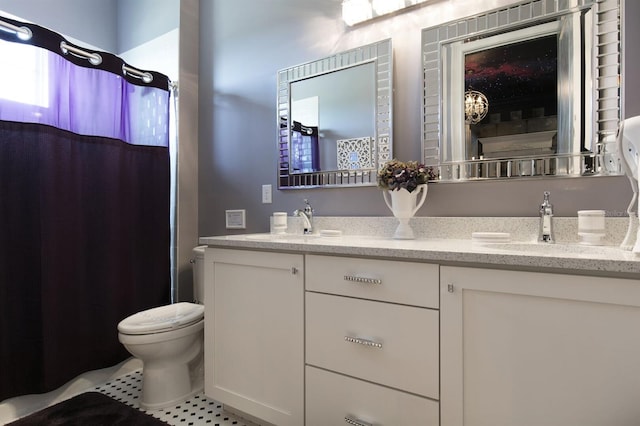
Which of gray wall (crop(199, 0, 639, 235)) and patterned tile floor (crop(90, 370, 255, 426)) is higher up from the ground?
gray wall (crop(199, 0, 639, 235))

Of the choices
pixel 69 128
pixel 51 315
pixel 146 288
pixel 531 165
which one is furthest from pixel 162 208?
pixel 531 165

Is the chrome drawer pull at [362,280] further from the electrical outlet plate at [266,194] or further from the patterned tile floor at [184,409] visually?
the electrical outlet plate at [266,194]

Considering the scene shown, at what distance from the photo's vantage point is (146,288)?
2.10m

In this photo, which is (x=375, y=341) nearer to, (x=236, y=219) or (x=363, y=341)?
(x=363, y=341)

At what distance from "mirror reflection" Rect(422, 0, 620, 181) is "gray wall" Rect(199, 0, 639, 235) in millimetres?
59

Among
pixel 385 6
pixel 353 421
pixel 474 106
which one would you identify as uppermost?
pixel 385 6

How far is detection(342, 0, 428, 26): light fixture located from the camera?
1.60 m

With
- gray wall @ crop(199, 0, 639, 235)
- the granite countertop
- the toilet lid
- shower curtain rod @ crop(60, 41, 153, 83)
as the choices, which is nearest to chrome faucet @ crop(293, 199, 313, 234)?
gray wall @ crop(199, 0, 639, 235)

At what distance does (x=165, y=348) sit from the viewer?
5.19 feet

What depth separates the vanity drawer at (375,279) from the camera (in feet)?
3.34

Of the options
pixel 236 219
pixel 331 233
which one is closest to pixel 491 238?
pixel 331 233

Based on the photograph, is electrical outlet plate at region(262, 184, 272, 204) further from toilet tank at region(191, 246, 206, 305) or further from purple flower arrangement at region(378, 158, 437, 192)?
purple flower arrangement at region(378, 158, 437, 192)

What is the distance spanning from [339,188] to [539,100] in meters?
0.95

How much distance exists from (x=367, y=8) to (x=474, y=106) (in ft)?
2.45
